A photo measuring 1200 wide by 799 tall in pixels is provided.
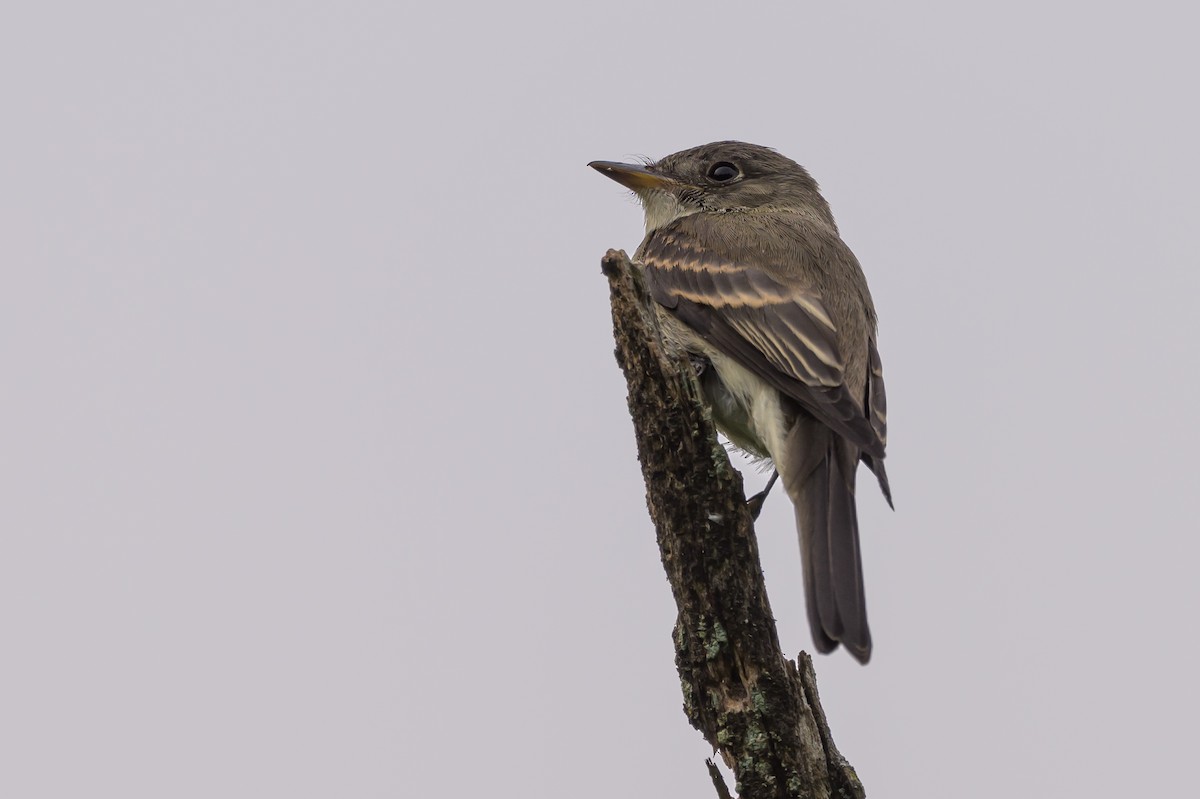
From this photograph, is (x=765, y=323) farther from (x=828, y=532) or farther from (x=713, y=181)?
(x=713, y=181)

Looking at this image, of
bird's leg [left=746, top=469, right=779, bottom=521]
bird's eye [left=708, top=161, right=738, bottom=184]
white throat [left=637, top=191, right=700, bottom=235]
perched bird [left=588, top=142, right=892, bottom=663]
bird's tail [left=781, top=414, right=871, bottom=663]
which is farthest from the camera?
bird's eye [left=708, top=161, right=738, bottom=184]

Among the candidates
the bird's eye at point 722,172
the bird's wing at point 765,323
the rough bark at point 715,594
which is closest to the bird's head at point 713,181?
the bird's eye at point 722,172

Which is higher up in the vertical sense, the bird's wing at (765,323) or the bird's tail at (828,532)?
the bird's wing at (765,323)

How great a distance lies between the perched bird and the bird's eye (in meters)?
0.19

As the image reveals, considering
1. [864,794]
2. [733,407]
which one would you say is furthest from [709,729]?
[733,407]

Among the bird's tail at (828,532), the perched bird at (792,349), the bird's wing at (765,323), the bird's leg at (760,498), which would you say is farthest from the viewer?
the bird's leg at (760,498)

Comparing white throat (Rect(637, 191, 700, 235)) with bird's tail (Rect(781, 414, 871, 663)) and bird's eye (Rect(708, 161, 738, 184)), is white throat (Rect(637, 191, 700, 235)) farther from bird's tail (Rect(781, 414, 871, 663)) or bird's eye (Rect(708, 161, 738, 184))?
bird's tail (Rect(781, 414, 871, 663))

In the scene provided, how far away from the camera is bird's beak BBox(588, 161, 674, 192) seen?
31.4 feet

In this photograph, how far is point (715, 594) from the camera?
596cm

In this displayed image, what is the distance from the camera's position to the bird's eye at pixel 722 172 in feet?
31.8

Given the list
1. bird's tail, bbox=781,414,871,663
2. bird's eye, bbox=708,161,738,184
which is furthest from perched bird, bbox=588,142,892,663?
bird's eye, bbox=708,161,738,184

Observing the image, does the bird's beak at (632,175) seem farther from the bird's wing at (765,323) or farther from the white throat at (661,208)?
the bird's wing at (765,323)

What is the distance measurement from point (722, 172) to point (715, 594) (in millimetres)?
4448

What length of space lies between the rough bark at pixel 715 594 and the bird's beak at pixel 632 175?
142 inches
